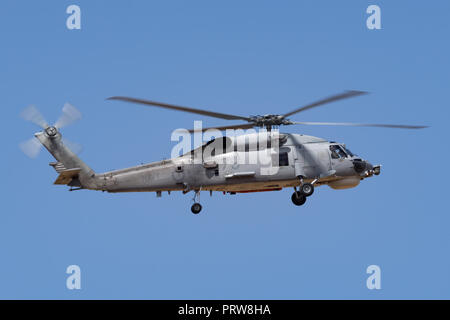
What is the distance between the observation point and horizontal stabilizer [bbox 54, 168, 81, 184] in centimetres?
3212

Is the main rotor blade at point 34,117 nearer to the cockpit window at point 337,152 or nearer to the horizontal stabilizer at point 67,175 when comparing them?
the horizontal stabilizer at point 67,175

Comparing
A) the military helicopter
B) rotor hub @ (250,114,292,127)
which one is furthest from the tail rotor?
rotor hub @ (250,114,292,127)

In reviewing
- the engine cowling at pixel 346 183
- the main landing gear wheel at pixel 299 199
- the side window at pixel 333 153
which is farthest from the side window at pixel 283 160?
the engine cowling at pixel 346 183

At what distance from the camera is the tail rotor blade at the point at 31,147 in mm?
31797

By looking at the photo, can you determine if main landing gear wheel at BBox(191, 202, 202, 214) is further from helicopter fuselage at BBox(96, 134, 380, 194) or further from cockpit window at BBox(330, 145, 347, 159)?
cockpit window at BBox(330, 145, 347, 159)

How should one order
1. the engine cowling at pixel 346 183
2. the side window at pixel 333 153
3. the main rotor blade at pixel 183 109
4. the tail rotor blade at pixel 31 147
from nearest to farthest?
the main rotor blade at pixel 183 109 < the tail rotor blade at pixel 31 147 < the side window at pixel 333 153 < the engine cowling at pixel 346 183

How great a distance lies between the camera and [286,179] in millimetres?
33062

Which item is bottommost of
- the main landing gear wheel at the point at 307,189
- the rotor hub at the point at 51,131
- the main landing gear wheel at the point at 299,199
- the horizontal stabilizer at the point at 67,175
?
the main landing gear wheel at the point at 299,199

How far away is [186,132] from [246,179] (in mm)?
3029

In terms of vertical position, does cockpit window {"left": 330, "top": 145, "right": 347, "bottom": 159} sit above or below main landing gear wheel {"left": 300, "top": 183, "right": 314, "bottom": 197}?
above

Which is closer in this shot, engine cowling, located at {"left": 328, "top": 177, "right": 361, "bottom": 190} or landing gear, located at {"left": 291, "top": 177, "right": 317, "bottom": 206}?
landing gear, located at {"left": 291, "top": 177, "right": 317, "bottom": 206}

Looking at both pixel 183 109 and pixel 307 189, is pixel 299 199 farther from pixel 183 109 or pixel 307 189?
pixel 183 109

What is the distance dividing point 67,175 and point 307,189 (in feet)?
31.0
